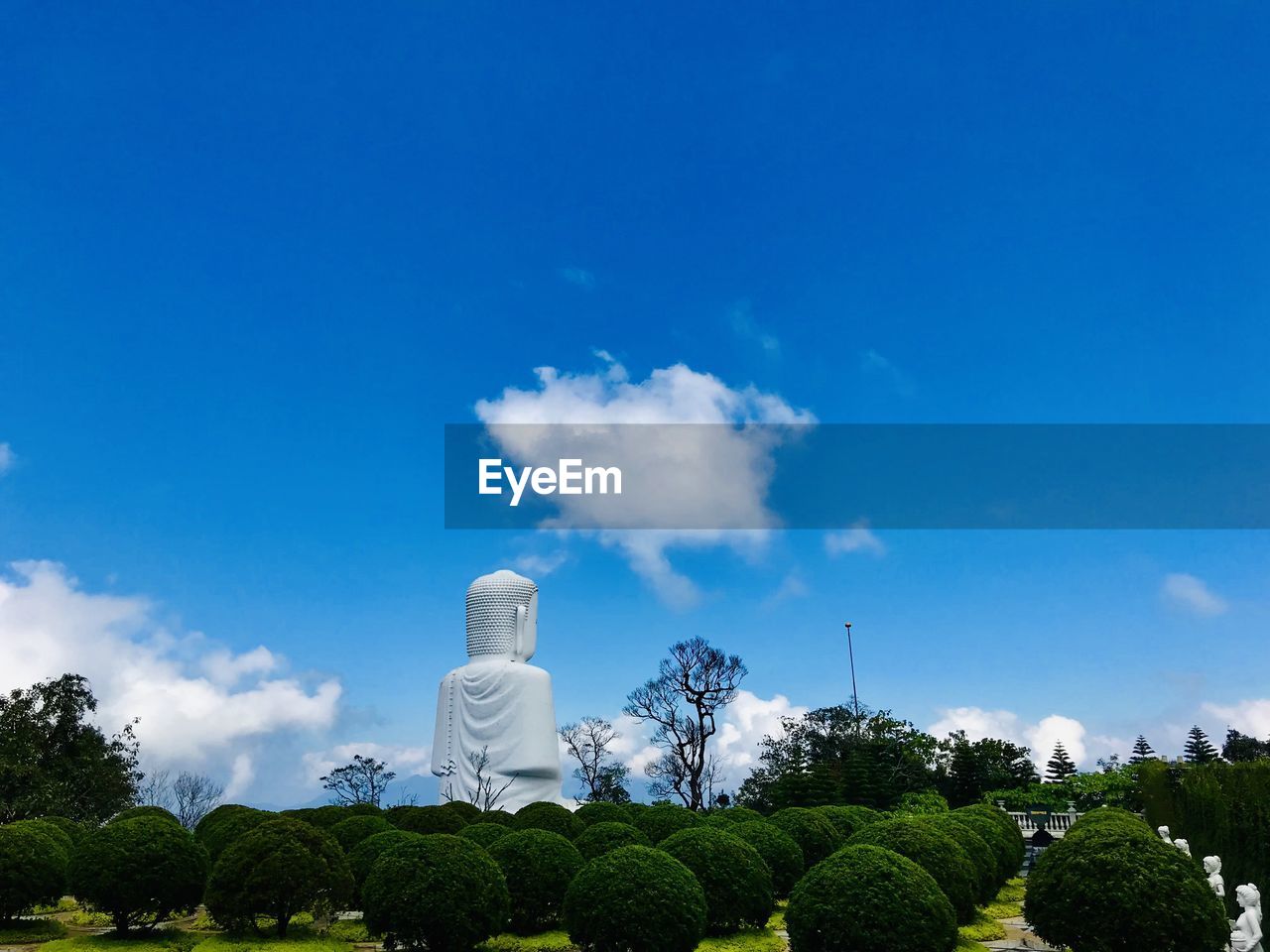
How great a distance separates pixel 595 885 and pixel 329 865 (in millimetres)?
3796

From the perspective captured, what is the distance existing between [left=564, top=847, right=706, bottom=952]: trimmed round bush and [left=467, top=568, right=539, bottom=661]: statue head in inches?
924

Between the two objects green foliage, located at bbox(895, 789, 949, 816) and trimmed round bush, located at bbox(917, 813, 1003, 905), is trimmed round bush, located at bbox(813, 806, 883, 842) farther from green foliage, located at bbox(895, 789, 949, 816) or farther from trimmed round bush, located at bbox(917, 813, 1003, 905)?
green foliage, located at bbox(895, 789, 949, 816)

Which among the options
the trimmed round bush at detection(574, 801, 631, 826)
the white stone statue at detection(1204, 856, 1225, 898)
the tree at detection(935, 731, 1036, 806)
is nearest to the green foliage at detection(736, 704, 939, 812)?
the tree at detection(935, 731, 1036, 806)

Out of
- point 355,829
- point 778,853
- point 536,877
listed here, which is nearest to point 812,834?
point 778,853

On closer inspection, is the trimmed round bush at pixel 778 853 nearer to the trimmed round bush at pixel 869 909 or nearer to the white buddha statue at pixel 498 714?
the trimmed round bush at pixel 869 909

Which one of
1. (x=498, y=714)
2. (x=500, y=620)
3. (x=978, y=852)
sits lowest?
(x=978, y=852)

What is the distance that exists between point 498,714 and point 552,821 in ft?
53.0

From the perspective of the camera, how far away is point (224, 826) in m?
15.8

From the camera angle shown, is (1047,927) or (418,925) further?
(418,925)

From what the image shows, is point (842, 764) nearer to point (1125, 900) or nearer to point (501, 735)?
point (501, 735)

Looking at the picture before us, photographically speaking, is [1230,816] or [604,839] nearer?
[1230,816]

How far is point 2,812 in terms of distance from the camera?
22953mm

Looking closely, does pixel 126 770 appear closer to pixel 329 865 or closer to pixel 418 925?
pixel 329 865

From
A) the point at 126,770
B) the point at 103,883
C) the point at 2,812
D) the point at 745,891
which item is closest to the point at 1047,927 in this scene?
the point at 745,891
